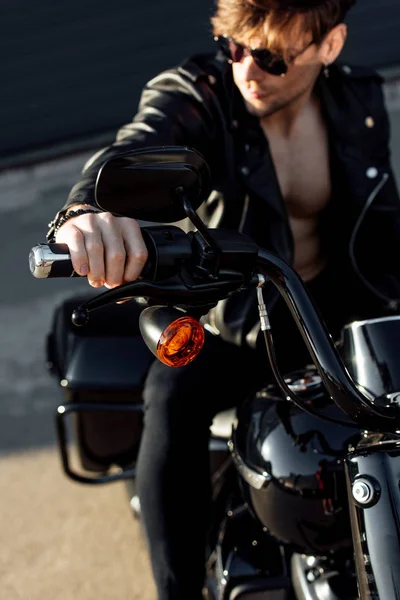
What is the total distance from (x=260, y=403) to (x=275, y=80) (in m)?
0.79

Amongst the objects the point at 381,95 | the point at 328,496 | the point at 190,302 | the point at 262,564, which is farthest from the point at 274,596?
the point at 381,95

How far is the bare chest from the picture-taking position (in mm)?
2123

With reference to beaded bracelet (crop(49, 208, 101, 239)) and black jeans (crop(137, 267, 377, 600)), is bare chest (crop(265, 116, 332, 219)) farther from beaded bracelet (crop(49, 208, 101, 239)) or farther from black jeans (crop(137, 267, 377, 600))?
beaded bracelet (crop(49, 208, 101, 239))

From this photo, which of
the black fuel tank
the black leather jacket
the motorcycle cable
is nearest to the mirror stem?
the motorcycle cable

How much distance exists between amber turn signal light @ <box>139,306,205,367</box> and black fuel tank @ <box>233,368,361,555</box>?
376mm

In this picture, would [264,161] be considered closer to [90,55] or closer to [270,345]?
[270,345]

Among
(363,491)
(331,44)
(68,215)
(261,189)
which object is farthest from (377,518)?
(331,44)

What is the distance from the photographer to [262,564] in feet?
5.54

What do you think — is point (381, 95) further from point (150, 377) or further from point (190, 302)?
point (190, 302)

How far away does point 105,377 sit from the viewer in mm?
2127

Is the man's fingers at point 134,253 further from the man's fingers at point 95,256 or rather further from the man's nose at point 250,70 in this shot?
the man's nose at point 250,70

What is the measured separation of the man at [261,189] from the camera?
178 cm

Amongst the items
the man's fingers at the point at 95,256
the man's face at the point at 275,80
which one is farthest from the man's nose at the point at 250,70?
the man's fingers at the point at 95,256

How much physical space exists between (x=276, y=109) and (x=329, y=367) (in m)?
0.95
